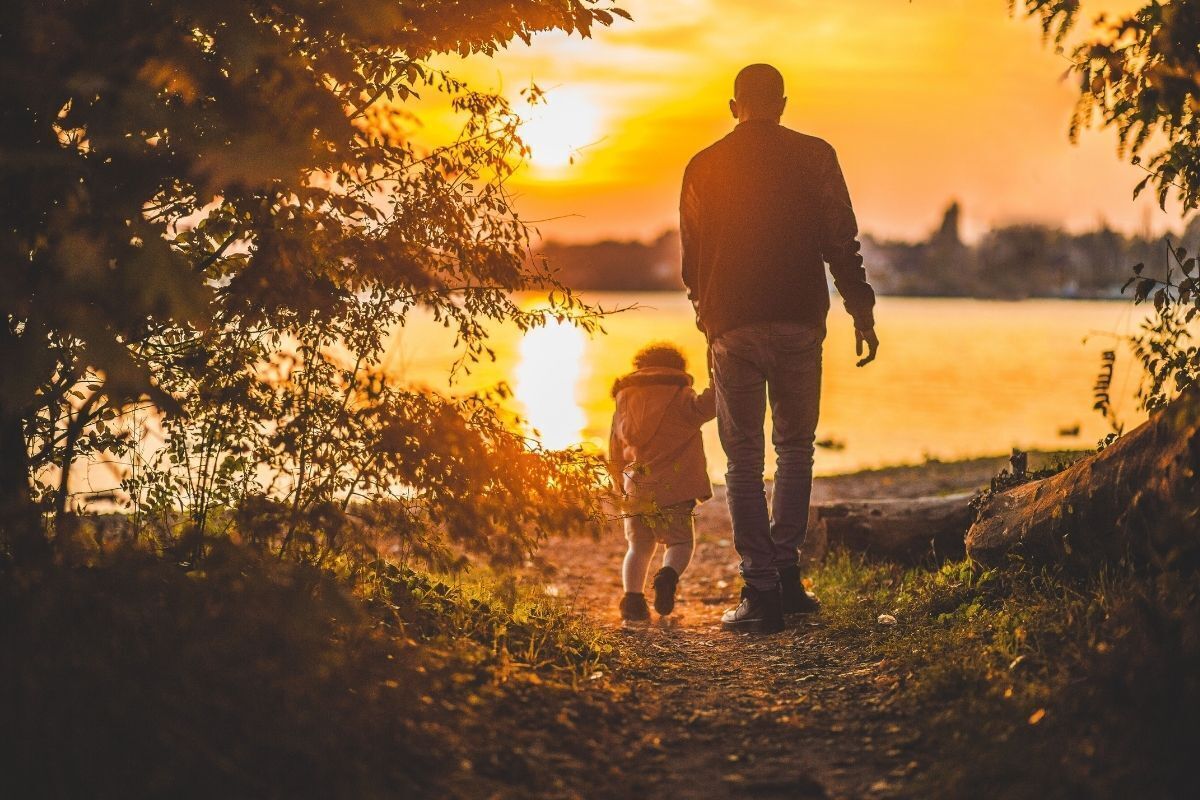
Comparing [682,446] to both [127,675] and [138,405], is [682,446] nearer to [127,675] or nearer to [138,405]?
[138,405]

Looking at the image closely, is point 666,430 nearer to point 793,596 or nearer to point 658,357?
point 658,357

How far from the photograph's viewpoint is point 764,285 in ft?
18.1

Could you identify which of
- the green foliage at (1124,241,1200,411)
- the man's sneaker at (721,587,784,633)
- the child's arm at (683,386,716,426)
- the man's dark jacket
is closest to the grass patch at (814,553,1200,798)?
the man's sneaker at (721,587,784,633)

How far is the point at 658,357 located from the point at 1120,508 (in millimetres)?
3216

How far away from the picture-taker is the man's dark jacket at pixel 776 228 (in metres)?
5.54

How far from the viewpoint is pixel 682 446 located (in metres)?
6.86

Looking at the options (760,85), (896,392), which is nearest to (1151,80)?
(760,85)

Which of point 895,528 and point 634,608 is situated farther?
point 895,528

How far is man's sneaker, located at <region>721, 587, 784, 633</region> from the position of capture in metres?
5.70

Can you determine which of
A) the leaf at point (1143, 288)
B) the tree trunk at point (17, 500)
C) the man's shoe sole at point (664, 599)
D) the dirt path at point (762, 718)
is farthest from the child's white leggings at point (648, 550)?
the tree trunk at point (17, 500)

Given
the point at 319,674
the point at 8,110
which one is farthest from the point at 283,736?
the point at 8,110

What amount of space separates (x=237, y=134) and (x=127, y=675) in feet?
6.41

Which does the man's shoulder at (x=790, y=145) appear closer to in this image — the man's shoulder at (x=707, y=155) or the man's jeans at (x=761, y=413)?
the man's shoulder at (x=707, y=155)

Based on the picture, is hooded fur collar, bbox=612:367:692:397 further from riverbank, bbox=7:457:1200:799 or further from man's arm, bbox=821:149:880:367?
riverbank, bbox=7:457:1200:799
